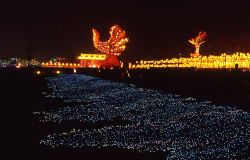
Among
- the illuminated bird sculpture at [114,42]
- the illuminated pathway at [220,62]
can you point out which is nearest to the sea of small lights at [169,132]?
the illuminated pathway at [220,62]

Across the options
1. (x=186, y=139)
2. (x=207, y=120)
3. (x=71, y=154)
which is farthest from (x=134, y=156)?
(x=207, y=120)

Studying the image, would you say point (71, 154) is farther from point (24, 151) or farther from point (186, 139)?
point (186, 139)

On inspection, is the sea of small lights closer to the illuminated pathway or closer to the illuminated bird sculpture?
the illuminated pathway

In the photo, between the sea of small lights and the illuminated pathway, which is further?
the illuminated pathway

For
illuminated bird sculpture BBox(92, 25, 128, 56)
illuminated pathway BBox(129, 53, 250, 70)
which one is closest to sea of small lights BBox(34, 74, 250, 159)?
illuminated pathway BBox(129, 53, 250, 70)

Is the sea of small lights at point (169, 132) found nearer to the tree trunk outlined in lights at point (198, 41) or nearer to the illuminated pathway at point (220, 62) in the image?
the illuminated pathway at point (220, 62)

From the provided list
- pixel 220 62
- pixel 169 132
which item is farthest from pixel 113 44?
pixel 169 132

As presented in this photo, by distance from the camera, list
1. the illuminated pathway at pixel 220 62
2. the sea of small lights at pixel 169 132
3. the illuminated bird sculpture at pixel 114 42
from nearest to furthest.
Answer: the sea of small lights at pixel 169 132, the illuminated pathway at pixel 220 62, the illuminated bird sculpture at pixel 114 42

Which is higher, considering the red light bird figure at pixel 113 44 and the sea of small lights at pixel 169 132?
the red light bird figure at pixel 113 44
